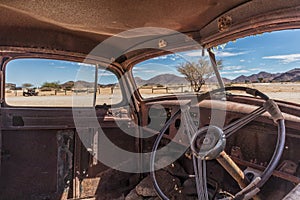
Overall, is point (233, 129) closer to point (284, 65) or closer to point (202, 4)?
point (284, 65)

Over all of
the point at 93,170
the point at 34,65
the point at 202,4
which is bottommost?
the point at 93,170

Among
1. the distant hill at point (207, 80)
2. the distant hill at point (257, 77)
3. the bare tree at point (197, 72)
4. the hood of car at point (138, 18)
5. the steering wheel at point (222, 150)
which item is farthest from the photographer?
the bare tree at point (197, 72)

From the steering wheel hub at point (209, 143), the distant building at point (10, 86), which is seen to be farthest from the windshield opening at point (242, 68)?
the distant building at point (10, 86)

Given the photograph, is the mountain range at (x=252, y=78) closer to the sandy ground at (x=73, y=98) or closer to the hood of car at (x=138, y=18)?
the sandy ground at (x=73, y=98)

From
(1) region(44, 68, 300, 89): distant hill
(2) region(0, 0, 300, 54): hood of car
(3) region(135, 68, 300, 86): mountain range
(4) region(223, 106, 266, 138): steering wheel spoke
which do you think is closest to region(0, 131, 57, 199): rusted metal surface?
(1) region(44, 68, 300, 89): distant hill

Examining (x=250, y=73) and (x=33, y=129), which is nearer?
(x=250, y=73)

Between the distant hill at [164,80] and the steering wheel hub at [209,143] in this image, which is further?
the distant hill at [164,80]

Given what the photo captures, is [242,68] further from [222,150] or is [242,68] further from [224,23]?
[222,150]

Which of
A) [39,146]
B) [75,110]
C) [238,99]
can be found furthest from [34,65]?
[238,99]
